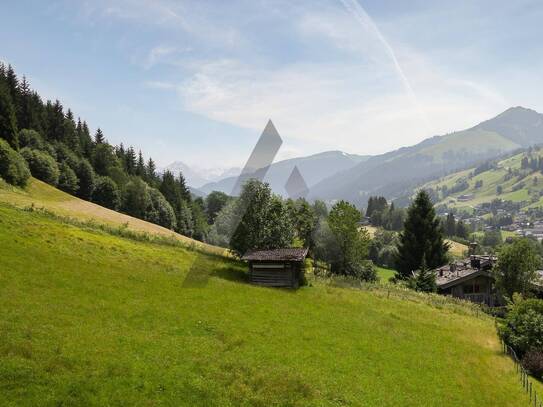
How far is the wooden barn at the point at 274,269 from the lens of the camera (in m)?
47.5

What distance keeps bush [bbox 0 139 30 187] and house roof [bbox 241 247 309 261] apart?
54.8m

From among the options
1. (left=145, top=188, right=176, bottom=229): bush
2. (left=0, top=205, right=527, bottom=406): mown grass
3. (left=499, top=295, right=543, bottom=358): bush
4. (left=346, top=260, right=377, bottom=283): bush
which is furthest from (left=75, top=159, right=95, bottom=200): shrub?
(left=499, top=295, right=543, bottom=358): bush

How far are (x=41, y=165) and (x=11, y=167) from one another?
75.6 feet

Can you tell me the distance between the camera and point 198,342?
1029 inches

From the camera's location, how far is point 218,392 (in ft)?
68.9

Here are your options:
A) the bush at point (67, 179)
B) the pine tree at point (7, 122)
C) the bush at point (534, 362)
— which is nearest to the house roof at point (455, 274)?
the bush at point (534, 362)

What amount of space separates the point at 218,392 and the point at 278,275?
89.5ft

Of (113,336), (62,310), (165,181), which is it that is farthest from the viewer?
(165,181)

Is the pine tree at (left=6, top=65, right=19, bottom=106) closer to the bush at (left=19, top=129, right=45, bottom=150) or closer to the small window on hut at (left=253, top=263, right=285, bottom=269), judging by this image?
the bush at (left=19, top=129, right=45, bottom=150)

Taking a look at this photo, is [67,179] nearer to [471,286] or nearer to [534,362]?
[471,286]

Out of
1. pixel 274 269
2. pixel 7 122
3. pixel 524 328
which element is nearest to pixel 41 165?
pixel 7 122

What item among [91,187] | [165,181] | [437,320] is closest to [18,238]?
[437,320]

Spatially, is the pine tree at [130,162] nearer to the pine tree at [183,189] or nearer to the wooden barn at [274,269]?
the pine tree at [183,189]

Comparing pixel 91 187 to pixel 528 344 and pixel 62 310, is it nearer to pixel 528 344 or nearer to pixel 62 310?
pixel 62 310
